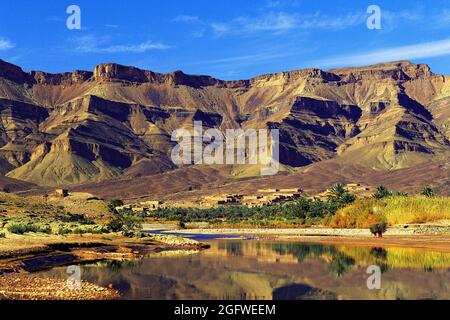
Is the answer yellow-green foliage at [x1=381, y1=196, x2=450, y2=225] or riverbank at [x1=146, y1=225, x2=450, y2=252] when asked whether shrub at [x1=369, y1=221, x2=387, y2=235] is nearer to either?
riverbank at [x1=146, y1=225, x2=450, y2=252]

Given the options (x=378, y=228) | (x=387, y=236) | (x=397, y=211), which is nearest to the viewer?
(x=387, y=236)

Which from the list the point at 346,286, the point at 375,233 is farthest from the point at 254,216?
the point at 346,286

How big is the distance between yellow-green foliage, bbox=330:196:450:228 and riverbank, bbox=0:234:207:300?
31.8 metres

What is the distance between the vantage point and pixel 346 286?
36.1m

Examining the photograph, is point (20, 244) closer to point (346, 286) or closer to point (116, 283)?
point (116, 283)

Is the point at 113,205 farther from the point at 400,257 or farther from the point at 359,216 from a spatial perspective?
the point at 400,257

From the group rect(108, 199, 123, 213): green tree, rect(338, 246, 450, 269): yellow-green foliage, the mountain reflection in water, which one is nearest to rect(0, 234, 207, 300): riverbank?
the mountain reflection in water

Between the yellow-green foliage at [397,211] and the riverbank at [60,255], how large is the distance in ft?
104

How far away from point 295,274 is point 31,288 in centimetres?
1763

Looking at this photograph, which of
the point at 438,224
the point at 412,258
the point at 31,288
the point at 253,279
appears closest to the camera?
the point at 31,288

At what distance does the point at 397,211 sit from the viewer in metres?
86.7

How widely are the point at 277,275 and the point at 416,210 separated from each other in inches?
1929

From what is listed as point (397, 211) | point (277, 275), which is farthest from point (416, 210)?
point (277, 275)

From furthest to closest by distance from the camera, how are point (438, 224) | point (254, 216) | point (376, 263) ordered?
1. point (254, 216)
2. point (438, 224)
3. point (376, 263)
